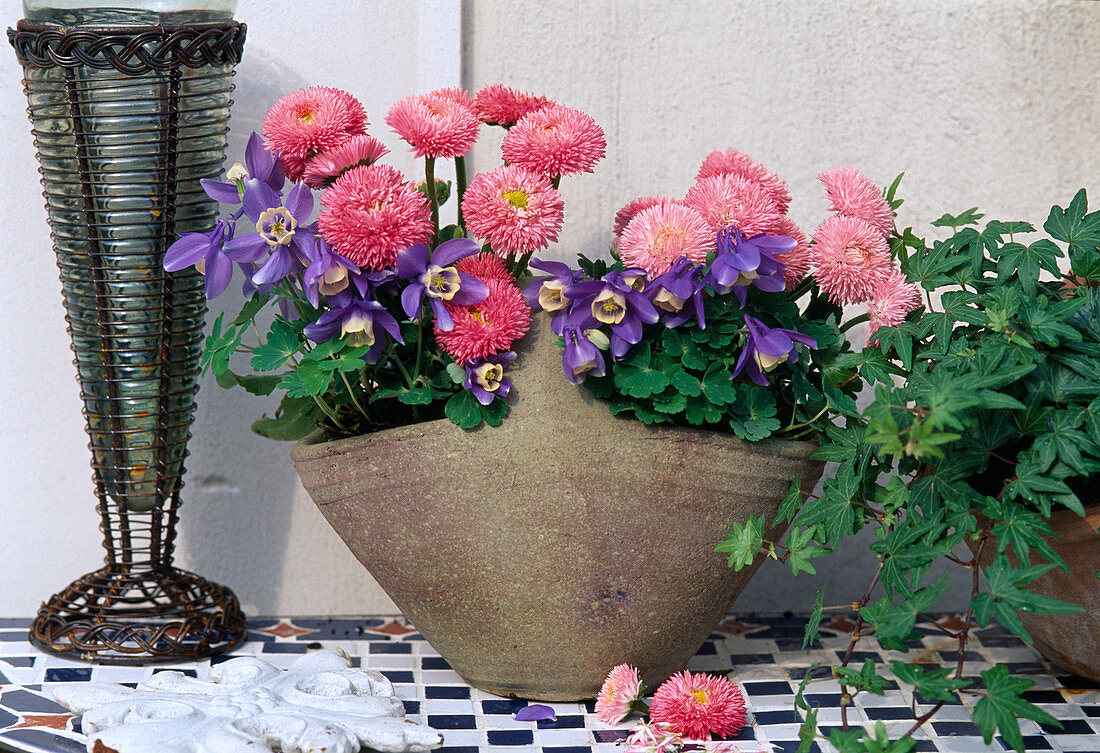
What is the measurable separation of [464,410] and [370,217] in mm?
253

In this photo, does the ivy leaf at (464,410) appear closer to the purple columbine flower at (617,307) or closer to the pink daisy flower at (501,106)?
the purple columbine flower at (617,307)

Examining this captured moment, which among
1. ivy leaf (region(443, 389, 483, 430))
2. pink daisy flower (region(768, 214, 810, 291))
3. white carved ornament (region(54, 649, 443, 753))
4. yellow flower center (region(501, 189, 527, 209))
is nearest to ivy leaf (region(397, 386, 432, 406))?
ivy leaf (region(443, 389, 483, 430))

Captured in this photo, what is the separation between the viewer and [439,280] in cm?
123

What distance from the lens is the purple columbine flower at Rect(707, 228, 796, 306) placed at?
1.18m

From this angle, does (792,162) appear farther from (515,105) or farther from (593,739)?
(593,739)

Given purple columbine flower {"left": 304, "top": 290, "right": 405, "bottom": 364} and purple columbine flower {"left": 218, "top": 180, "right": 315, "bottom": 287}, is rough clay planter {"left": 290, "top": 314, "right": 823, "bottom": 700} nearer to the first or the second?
purple columbine flower {"left": 304, "top": 290, "right": 405, "bottom": 364}

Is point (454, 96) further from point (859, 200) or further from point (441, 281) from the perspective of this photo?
point (859, 200)

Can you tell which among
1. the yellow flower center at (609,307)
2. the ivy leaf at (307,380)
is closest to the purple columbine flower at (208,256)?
the ivy leaf at (307,380)

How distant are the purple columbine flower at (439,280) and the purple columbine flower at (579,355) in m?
0.12

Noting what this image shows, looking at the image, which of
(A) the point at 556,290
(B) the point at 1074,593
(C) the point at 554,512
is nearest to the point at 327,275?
(A) the point at 556,290

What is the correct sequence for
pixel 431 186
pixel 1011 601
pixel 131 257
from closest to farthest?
pixel 1011 601
pixel 431 186
pixel 131 257

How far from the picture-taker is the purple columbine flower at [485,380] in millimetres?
1240

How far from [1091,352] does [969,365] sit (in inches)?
5.8

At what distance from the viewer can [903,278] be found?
1.31m
